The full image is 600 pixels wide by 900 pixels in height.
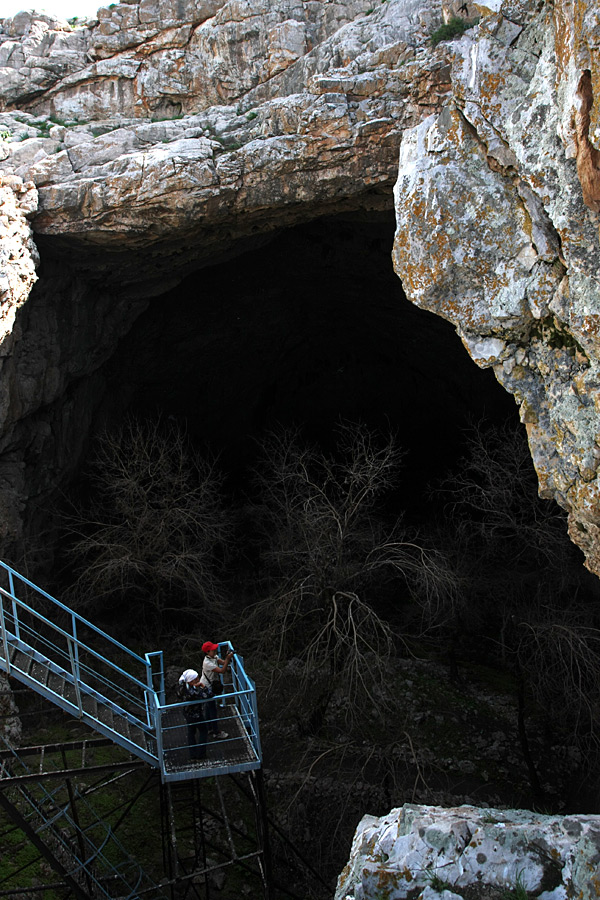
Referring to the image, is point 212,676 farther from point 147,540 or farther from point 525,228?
point 525,228

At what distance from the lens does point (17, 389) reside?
10266 millimetres

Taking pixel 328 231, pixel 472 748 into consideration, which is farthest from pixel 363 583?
pixel 328 231

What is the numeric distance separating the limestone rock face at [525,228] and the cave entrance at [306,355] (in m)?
3.88

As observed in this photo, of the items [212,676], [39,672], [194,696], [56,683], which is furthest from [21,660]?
[212,676]

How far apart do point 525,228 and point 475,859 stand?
Result: 520 cm

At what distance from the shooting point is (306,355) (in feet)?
60.8

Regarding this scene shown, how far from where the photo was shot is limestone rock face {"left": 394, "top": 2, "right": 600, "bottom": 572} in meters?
5.95

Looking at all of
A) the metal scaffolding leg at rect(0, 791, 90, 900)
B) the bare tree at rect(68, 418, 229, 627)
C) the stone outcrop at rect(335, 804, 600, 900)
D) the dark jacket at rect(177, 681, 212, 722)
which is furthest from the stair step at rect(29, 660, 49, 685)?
the bare tree at rect(68, 418, 229, 627)

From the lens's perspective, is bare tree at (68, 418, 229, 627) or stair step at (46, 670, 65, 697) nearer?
stair step at (46, 670, 65, 697)

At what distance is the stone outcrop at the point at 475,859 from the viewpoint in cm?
483

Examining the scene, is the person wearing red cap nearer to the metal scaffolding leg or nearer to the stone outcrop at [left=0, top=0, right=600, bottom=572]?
the metal scaffolding leg

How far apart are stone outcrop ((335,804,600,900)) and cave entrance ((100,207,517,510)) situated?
847 centimetres

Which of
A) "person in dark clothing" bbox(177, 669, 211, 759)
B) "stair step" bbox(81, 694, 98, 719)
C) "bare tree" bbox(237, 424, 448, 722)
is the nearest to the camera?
"stair step" bbox(81, 694, 98, 719)

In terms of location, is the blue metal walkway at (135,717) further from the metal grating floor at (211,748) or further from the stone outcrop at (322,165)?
the stone outcrop at (322,165)
